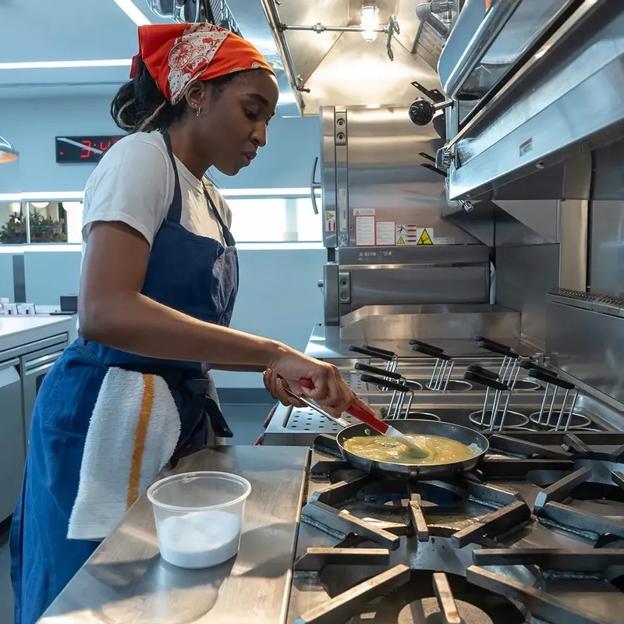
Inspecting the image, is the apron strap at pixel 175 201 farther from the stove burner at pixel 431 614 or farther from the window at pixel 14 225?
the window at pixel 14 225

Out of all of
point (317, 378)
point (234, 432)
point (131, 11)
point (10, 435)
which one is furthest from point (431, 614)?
point (131, 11)

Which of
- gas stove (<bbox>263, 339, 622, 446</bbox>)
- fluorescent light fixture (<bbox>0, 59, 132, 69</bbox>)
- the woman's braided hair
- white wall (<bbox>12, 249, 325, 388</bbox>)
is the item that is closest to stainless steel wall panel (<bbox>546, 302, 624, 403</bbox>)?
gas stove (<bbox>263, 339, 622, 446</bbox>)

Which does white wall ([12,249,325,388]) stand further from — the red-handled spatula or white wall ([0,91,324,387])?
the red-handled spatula

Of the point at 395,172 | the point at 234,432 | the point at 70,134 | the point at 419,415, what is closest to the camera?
the point at 419,415

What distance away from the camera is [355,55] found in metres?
2.58

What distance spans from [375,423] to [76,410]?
52cm

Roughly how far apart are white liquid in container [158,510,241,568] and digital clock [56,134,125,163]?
5.05 meters

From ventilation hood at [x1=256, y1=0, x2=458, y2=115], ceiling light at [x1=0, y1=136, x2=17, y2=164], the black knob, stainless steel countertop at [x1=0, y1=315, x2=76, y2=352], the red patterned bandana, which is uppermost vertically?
ventilation hood at [x1=256, y1=0, x2=458, y2=115]

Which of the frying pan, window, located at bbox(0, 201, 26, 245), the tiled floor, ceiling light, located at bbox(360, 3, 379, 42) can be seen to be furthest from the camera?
window, located at bbox(0, 201, 26, 245)

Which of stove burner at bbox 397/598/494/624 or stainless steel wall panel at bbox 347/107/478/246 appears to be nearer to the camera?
stove burner at bbox 397/598/494/624

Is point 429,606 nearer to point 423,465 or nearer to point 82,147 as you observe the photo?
point 423,465

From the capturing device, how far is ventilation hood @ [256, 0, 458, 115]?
2053mm

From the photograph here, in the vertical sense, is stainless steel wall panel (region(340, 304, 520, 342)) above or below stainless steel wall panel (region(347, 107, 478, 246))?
below

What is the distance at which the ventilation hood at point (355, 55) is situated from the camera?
6.73ft
